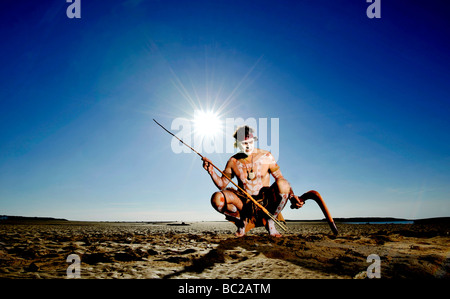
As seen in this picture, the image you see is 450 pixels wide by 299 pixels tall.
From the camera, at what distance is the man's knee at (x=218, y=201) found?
4340 millimetres

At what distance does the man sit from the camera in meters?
4.48

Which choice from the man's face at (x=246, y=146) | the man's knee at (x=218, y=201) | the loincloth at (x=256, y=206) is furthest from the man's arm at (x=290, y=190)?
the man's knee at (x=218, y=201)

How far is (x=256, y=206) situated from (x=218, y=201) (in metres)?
0.91

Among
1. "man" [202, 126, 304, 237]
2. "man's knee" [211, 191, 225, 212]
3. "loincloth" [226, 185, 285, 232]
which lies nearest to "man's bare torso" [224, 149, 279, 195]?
"man" [202, 126, 304, 237]

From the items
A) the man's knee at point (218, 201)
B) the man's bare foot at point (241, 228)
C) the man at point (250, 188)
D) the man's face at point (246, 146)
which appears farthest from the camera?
the man's face at point (246, 146)

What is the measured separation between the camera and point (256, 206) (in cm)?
465

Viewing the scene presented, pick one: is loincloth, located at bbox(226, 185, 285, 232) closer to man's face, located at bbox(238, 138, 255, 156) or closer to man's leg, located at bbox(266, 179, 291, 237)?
man's leg, located at bbox(266, 179, 291, 237)

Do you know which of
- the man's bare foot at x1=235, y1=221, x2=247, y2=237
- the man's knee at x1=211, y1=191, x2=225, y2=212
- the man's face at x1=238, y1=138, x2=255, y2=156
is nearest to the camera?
the man's knee at x1=211, y1=191, x2=225, y2=212

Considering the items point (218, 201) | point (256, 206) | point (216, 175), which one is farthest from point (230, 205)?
point (216, 175)

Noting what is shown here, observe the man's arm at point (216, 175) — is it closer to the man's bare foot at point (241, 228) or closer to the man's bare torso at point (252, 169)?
the man's bare torso at point (252, 169)

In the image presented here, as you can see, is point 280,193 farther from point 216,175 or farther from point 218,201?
point 216,175

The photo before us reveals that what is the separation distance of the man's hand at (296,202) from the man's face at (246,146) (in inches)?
53.8

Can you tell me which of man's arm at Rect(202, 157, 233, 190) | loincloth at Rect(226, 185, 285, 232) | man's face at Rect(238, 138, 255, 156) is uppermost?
man's face at Rect(238, 138, 255, 156)
